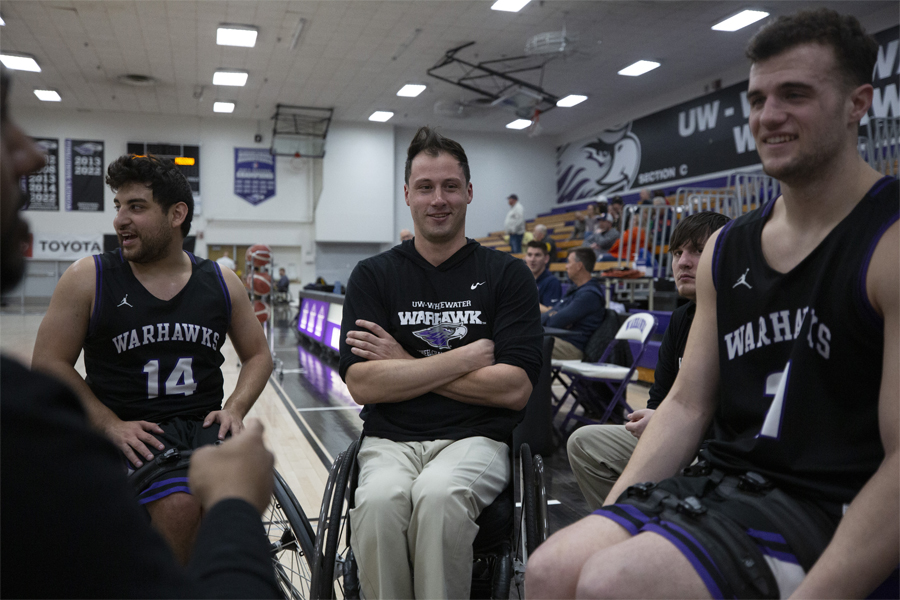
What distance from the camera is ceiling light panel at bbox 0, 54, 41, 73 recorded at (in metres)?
12.6

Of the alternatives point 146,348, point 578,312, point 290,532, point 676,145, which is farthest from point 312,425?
point 676,145

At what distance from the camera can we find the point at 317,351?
10023 millimetres

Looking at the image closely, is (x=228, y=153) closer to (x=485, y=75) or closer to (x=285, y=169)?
(x=285, y=169)

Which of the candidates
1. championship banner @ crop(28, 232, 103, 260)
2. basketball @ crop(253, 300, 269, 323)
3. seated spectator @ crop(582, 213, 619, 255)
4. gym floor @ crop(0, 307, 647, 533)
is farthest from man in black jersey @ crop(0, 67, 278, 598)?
championship banner @ crop(28, 232, 103, 260)

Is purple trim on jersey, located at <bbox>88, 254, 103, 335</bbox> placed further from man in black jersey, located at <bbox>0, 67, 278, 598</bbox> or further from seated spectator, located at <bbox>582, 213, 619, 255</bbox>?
seated spectator, located at <bbox>582, 213, 619, 255</bbox>

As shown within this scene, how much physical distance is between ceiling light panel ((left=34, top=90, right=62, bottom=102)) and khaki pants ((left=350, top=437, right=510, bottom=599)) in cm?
1705

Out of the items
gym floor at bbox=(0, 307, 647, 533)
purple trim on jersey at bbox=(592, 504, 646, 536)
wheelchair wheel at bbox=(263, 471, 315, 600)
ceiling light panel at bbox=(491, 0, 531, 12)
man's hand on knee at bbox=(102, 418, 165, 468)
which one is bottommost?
gym floor at bbox=(0, 307, 647, 533)

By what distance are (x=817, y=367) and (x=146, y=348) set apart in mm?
1834

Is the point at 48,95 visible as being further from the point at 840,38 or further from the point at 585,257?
the point at 840,38

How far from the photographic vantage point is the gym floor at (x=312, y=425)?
3565 mm

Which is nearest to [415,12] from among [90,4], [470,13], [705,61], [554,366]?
[470,13]

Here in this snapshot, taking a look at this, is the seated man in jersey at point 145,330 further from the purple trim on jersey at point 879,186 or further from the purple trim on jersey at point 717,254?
the purple trim on jersey at point 879,186

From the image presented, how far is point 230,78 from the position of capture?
14164 mm

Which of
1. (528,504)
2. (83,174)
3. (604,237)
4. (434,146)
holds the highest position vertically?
(83,174)
